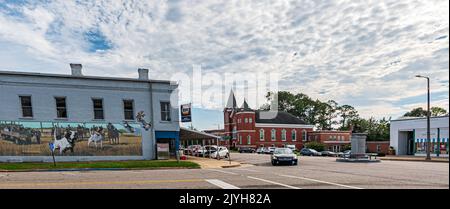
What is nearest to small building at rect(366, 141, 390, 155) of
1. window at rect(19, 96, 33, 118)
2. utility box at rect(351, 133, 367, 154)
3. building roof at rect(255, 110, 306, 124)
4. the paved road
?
building roof at rect(255, 110, 306, 124)

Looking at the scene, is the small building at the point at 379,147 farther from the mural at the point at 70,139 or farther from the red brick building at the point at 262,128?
the mural at the point at 70,139

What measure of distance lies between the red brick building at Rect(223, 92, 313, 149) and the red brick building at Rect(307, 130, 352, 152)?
9.10 ft

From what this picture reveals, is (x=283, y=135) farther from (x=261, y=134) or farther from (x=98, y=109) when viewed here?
(x=98, y=109)

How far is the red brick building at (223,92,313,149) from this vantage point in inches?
2849

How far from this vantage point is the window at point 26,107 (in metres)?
22.1

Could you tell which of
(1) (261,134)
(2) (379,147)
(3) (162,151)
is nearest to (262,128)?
(1) (261,134)

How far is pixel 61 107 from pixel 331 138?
65.8 metres

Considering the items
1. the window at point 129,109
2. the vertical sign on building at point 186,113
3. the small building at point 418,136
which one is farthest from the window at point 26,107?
the small building at point 418,136

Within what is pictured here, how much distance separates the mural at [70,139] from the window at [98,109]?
598 millimetres

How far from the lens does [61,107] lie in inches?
907

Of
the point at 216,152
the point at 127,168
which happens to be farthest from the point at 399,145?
the point at 127,168

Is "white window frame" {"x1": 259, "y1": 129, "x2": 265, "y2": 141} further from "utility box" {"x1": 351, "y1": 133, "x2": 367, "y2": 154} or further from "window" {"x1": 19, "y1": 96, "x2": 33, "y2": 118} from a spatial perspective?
"window" {"x1": 19, "y1": 96, "x2": 33, "y2": 118}
